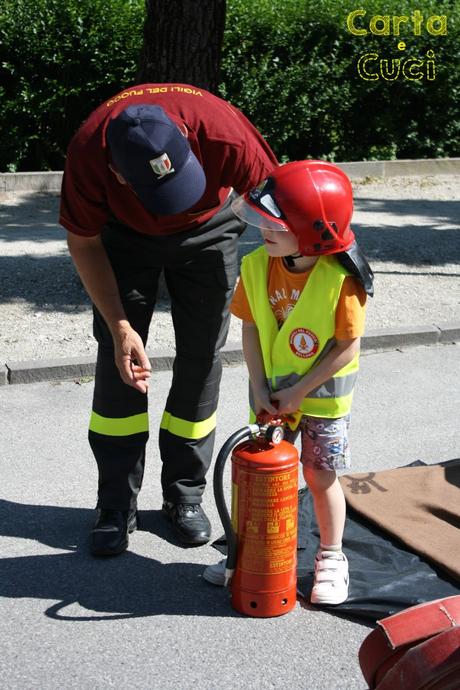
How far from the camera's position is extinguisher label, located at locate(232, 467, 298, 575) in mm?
3650

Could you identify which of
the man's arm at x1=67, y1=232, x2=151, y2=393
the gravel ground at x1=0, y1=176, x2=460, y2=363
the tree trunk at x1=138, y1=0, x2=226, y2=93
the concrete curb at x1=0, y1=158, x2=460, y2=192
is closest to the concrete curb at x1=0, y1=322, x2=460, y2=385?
the gravel ground at x1=0, y1=176, x2=460, y2=363

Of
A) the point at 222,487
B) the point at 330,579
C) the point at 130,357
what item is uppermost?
the point at 130,357

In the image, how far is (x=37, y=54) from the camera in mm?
11219

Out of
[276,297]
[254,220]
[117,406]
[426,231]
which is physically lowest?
[426,231]

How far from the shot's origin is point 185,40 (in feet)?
23.0

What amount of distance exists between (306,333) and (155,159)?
831mm

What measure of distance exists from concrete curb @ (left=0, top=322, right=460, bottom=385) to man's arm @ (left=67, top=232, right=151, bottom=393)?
2.35m

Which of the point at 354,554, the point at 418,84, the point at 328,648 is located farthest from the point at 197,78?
the point at 418,84

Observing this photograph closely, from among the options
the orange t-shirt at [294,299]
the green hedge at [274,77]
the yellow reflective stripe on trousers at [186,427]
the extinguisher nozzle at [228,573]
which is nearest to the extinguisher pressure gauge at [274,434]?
the orange t-shirt at [294,299]

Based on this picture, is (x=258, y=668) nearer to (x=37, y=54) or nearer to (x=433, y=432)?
(x=433, y=432)

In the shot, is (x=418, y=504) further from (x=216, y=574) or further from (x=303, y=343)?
(x=303, y=343)

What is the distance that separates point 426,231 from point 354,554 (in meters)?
6.45

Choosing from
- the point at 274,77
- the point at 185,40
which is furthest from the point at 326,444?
the point at 274,77

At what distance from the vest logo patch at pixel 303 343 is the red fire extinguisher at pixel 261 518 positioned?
29 cm
